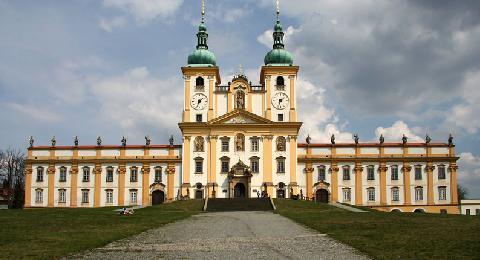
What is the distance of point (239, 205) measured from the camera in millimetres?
49906

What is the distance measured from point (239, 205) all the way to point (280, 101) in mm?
16992

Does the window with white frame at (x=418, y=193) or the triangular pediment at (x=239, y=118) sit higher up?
the triangular pediment at (x=239, y=118)

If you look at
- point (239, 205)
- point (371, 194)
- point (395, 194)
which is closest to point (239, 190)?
point (239, 205)

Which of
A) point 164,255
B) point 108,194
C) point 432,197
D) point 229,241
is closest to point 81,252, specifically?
point 164,255

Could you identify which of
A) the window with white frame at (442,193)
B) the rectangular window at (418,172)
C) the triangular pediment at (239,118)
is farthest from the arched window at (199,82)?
the window with white frame at (442,193)

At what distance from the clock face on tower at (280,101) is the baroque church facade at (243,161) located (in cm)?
11

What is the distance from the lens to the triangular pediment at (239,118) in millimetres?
61375

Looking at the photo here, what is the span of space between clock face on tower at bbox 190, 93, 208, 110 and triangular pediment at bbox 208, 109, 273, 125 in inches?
98.8

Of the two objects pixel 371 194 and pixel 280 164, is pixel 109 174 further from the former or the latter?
pixel 371 194

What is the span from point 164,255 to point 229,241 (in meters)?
3.96

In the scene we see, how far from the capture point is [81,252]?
15.8 metres

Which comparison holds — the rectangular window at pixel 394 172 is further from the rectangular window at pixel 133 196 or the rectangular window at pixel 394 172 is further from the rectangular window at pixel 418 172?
the rectangular window at pixel 133 196

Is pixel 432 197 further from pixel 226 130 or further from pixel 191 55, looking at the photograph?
pixel 191 55

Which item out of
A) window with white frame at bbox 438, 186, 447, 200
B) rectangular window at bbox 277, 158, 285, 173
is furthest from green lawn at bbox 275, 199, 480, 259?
window with white frame at bbox 438, 186, 447, 200
